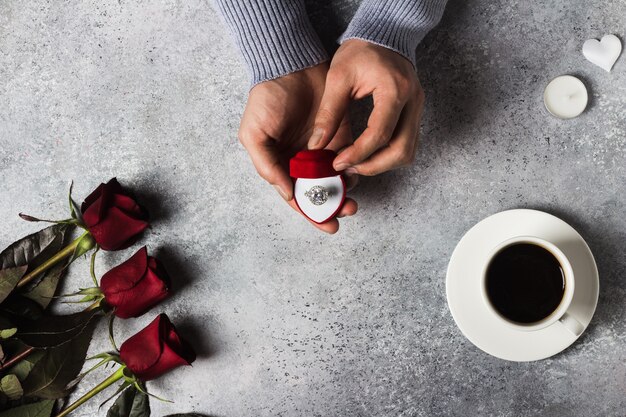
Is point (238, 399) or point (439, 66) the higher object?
point (439, 66)

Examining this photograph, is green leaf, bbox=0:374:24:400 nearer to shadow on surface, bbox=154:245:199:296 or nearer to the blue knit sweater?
shadow on surface, bbox=154:245:199:296

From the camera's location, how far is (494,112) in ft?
2.87

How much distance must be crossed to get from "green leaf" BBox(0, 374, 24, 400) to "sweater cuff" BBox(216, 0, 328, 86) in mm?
524

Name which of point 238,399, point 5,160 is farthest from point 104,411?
point 5,160

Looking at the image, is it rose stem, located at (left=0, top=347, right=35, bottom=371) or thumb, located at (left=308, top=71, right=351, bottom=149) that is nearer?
thumb, located at (left=308, top=71, right=351, bottom=149)

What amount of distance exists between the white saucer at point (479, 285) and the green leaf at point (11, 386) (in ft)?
1.98

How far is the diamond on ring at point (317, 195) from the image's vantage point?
0.76 metres

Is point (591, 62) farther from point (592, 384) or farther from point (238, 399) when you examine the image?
point (238, 399)

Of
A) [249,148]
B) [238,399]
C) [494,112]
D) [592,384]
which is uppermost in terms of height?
[249,148]

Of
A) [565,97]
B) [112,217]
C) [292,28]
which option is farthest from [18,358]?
[565,97]

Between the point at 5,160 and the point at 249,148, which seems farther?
the point at 5,160

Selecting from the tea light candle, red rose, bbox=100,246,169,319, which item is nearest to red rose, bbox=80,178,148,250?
red rose, bbox=100,246,169,319

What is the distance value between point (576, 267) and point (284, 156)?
A: 423 mm

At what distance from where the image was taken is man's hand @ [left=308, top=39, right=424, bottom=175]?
0.72 meters
